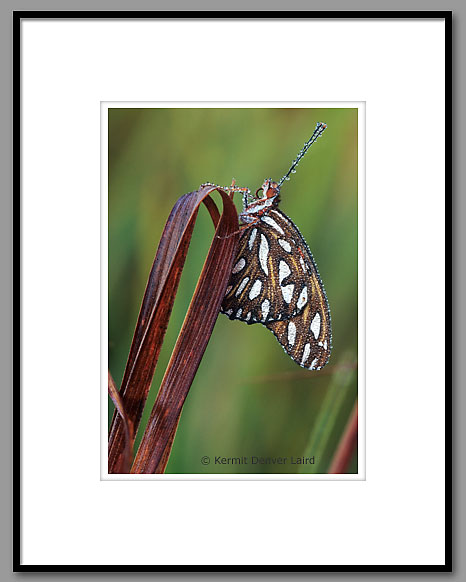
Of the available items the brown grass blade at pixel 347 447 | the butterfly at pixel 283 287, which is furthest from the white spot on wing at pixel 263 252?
the brown grass blade at pixel 347 447

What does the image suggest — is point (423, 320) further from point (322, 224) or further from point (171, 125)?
point (171, 125)

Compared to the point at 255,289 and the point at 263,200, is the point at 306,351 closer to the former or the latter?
the point at 255,289

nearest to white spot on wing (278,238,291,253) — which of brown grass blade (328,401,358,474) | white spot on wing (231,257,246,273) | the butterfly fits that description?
→ the butterfly

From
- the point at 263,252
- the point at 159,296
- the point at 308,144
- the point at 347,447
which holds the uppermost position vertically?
the point at 308,144

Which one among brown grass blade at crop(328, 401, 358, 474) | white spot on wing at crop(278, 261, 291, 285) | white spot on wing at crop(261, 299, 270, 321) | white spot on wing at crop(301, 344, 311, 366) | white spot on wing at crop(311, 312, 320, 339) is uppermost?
white spot on wing at crop(278, 261, 291, 285)

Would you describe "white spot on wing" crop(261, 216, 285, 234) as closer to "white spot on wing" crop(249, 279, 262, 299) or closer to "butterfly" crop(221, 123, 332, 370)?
"butterfly" crop(221, 123, 332, 370)

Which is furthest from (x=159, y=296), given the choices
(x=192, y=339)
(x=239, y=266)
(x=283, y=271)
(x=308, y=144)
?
(x=308, y=144)

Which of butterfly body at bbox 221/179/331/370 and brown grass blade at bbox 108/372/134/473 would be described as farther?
butterfly body at bbox 221/179/331/370

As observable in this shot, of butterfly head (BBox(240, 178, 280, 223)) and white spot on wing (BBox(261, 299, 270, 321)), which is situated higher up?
butterfly head (BBox(240, 178, 280, 223))

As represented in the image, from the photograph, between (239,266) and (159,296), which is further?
(239,266)
